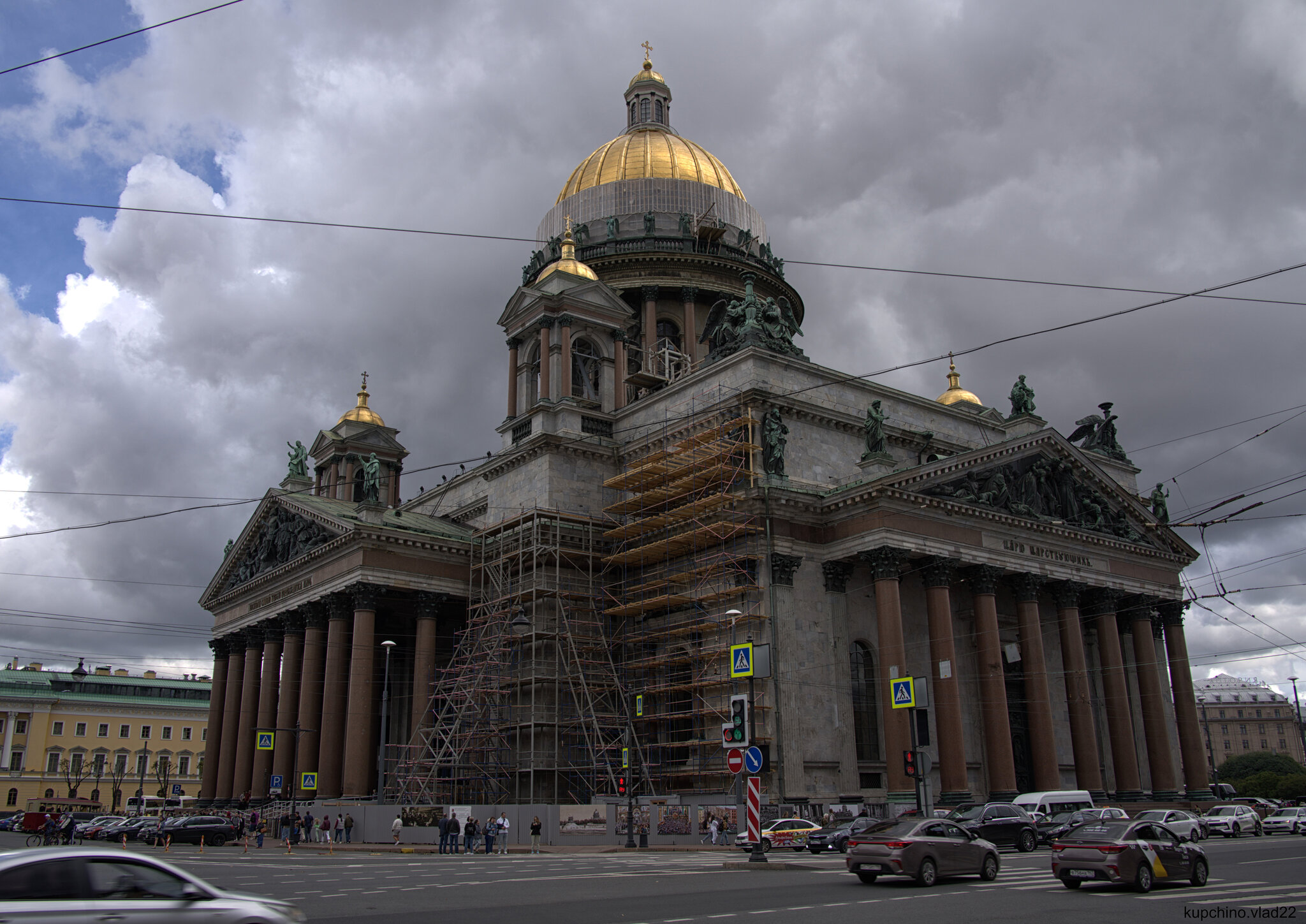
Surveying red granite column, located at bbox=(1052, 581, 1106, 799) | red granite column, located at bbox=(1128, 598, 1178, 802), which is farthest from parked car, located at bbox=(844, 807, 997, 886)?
red granite column, located at bbox=(1128, 598, 1178, 802)

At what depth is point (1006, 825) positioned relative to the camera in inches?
1304

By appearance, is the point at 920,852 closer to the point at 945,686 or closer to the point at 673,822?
the point at 673,822

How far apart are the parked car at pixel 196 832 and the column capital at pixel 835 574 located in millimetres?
26819

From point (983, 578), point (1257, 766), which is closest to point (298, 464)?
point (983, 578)

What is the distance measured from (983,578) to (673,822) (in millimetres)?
16433

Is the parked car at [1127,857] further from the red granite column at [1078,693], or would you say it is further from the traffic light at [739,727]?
the red granite column at [1078,693]

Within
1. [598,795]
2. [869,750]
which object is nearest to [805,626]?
[869,750]

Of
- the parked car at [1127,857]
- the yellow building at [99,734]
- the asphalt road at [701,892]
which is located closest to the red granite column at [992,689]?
the asphalt road at [701,892]

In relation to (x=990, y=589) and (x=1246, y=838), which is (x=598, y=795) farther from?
(x=1246, y=838)

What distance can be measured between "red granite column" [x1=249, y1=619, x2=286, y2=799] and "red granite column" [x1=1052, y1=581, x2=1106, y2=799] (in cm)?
3691

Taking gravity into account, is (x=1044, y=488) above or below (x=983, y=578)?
above

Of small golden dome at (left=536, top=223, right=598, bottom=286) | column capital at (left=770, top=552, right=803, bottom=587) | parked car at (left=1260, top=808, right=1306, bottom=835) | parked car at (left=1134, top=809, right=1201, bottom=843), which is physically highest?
small golden dome at (left=536, top=223, right=598, bottom=286)

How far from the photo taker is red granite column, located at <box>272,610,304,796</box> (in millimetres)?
50312

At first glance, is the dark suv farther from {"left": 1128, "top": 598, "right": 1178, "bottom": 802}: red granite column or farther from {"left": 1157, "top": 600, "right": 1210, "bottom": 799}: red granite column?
{"left": 1157, "top": 600, "right": 1210, "bottom": 799}: red granite column
